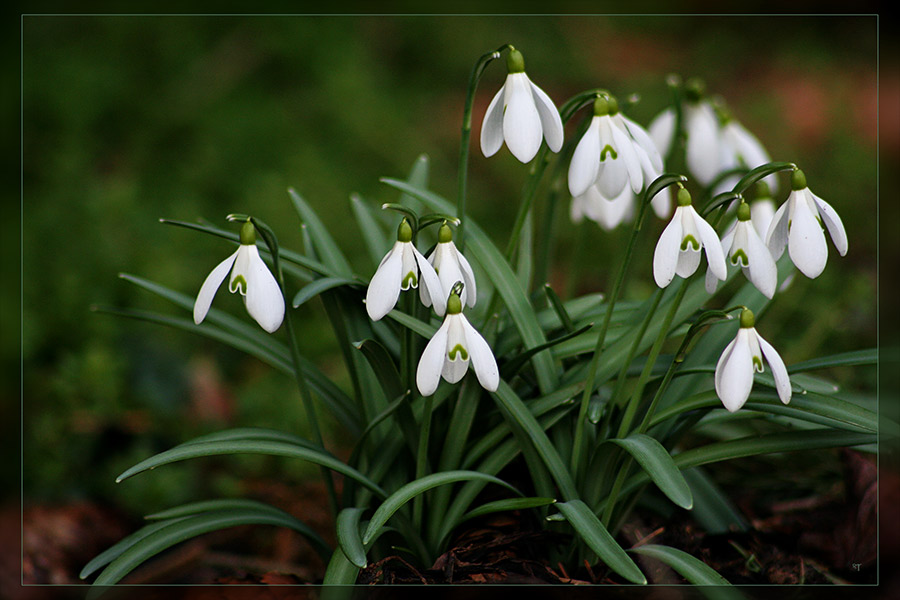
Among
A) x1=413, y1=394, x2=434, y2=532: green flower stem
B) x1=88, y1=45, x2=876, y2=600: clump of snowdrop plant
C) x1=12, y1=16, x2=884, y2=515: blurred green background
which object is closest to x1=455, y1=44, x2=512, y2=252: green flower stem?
x1=88, y1=45, x2=876, y2=600: clump of snowdrop plant

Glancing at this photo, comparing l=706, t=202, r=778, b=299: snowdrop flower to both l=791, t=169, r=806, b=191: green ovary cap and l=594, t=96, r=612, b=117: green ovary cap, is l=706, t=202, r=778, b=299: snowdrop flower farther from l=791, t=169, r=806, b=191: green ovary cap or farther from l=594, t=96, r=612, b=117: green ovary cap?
l=594, t=96, r=612, b=117: green ovary cap

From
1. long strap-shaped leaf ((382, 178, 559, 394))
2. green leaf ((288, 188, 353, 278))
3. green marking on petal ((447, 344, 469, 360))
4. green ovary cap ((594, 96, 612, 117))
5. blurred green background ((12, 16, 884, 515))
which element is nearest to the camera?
green marking on petal ((447, 344, 469, 360))

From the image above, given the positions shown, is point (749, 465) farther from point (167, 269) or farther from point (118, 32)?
point (118, 32)

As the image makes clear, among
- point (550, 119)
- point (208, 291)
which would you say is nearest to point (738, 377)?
point (550, 119)

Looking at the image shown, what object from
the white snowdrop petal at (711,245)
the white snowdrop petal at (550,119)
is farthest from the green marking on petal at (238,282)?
the white snowdrop petal at (711,245)

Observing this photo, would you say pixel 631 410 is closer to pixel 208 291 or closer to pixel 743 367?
→ pixel 743 367

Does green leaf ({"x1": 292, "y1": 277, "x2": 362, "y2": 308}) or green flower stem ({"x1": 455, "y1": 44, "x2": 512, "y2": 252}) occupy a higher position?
green flower stem ({"x1": 455, "y1": 44, "x2": 512, "y2": 252})

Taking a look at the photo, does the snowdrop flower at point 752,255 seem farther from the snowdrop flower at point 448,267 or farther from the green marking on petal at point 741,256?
the snowdrop flower at point 448,267
